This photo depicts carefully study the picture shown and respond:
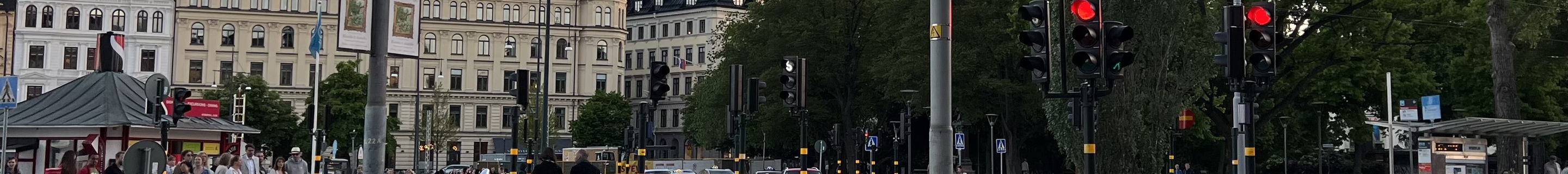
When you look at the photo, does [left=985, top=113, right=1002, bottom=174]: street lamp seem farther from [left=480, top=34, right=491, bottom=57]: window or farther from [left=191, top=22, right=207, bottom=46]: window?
[left=191, top=22, right=207, bottom=46]: window

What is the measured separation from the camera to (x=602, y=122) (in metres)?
108

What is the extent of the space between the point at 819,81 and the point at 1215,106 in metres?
12.6

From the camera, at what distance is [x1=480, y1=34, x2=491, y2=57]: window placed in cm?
10856

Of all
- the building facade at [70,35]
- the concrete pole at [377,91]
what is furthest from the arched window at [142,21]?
the concrete pole at [377,91]

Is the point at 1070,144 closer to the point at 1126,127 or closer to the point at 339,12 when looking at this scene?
the point at 1126,127

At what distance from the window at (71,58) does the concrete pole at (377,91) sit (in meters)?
84.8

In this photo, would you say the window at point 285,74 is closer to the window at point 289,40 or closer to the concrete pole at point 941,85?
the window at point 289,40

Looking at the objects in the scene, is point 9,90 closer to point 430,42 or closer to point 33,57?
point 33,57

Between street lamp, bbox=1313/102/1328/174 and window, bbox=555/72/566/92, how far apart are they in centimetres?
5146

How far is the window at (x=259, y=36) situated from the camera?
4067 inches

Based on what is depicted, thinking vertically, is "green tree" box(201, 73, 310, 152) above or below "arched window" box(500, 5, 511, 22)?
below

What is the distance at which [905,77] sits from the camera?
5072 cm

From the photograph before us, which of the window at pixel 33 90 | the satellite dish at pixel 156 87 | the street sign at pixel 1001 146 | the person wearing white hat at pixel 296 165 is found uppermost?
the window at pixel 33 90

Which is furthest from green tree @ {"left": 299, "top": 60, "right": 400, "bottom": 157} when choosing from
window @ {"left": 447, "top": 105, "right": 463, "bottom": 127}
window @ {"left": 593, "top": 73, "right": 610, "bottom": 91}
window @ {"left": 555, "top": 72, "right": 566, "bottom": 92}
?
window @ {"left": 593, "top": 73, "right": 610, "bottom": 91}
